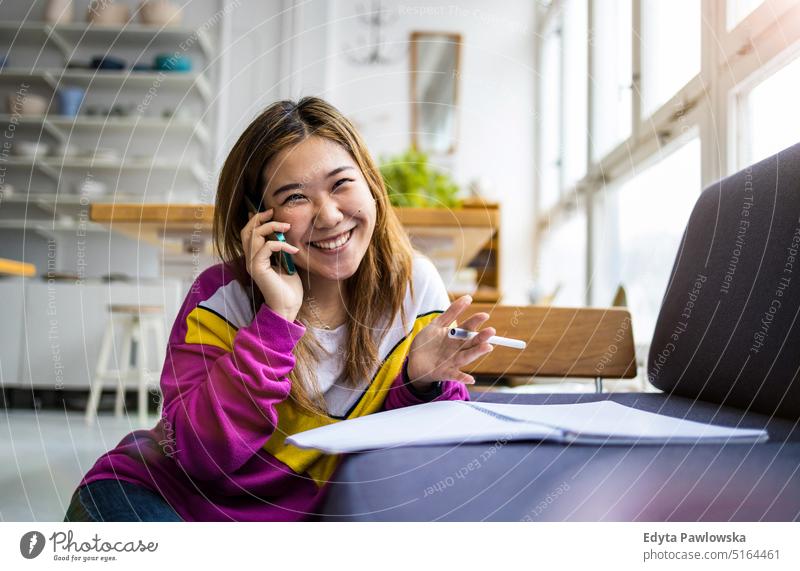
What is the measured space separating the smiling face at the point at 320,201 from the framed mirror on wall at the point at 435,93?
8.25 feet

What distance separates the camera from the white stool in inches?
78.0

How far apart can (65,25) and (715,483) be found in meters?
2.92

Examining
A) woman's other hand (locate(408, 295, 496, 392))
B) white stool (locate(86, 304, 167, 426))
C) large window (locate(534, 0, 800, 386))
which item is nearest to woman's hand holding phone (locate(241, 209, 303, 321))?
woman's other hand (locate(408, 295, 496, 392))

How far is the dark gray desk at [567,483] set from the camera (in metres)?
0.34

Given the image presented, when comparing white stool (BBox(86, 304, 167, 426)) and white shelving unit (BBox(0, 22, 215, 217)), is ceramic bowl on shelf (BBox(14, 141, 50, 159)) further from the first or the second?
white stool (BBox(86, 304, 167, 426))

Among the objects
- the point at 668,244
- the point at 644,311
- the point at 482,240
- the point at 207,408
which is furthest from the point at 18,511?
the point at 644,311

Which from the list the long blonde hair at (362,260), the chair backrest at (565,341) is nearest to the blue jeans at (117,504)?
the long blonde hair at (362,260)

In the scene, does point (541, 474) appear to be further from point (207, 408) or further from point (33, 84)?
point (33, 84)

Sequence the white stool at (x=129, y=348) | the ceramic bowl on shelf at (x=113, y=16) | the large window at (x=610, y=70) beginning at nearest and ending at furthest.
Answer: the large window at (x=610, y=70) → the white stool at (x=129, y=348) → the ceramic bowl on shelf at (x=113, y=16)

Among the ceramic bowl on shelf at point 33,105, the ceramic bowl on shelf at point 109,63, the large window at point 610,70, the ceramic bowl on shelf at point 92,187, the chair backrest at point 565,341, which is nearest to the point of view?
the chair backrest at point 565,341

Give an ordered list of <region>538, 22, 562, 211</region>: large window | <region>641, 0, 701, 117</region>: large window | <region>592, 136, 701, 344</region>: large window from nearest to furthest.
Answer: <region>641, 0, 701, 117</region>: large window → <region>592, 136, 701, 344</region>: large window → <region>538, 22, 562, 211</region>: large window

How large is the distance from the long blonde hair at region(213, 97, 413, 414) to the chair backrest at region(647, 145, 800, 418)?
283mm

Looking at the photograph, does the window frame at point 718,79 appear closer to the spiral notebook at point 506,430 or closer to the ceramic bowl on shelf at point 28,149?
the spiral notebook at point 506,430
